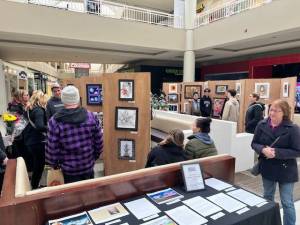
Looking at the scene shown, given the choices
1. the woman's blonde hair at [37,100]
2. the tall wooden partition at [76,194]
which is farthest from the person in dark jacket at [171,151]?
the woman's blonde hair at [37,100]

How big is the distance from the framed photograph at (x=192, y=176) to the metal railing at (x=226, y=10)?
8.53 metres

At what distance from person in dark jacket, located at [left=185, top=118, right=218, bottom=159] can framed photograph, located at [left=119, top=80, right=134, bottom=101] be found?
148cm

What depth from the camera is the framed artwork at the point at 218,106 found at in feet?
26.2

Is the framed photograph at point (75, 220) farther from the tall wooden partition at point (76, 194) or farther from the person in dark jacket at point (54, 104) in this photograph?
the person in dark jacket at point (54, 104)

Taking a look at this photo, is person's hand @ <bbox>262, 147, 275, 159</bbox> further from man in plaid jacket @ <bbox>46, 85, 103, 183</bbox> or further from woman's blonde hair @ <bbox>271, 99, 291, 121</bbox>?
man in plaid jacket @ <bbox>46, 85, 103, 183</bbox>

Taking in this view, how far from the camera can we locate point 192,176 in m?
1.68

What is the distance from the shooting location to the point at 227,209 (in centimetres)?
141

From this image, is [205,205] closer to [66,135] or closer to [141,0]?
[66,135]

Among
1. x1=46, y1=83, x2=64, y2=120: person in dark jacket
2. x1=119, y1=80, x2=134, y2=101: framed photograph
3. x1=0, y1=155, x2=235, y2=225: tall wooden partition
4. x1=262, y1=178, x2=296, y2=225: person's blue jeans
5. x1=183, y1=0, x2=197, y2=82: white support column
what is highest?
x1=183, y1=0, x2=197, y2=82: white support column

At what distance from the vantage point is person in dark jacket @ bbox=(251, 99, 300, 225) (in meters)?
2.10

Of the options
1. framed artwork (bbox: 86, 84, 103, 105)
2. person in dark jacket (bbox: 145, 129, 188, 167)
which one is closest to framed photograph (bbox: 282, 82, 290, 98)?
framed artwork (bbox: 86, 84, 103, 105)

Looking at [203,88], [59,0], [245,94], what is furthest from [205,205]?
[59,0]

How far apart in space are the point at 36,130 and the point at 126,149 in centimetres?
136

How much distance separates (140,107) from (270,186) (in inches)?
80.3
